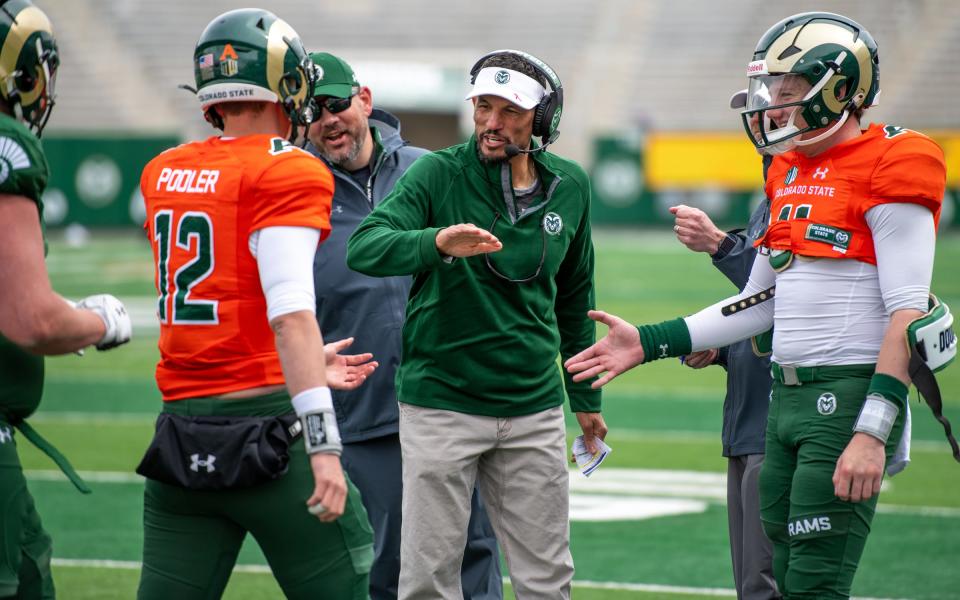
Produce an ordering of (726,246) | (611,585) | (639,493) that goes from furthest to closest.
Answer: (639,493) → (611,585) → (726,246)

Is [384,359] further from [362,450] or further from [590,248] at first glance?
[590,248]

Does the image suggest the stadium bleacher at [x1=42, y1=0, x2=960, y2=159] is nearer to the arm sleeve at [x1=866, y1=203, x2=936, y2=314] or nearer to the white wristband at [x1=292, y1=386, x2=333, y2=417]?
the arm sleeve at [x1=866, y1=203, x2=936, y2=314]

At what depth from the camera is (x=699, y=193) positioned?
29.4 metres

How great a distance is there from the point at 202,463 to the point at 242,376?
0.23 meters

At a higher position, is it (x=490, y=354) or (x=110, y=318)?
(x=110, y=318)

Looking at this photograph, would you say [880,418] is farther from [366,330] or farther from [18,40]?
[18,40]

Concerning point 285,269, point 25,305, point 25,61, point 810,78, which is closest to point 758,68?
point 810,78

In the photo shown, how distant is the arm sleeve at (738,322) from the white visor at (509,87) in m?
0.85

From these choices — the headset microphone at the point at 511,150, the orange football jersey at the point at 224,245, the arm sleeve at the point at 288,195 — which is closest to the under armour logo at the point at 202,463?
the orange football jersey at the point at 224,245

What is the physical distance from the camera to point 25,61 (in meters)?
3.34

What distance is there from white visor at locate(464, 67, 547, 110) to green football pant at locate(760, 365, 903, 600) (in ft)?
3.83

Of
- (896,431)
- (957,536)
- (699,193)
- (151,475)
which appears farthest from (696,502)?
(699,193)

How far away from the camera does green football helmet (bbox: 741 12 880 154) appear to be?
3.78 metres

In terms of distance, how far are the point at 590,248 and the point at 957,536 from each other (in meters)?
3.43
